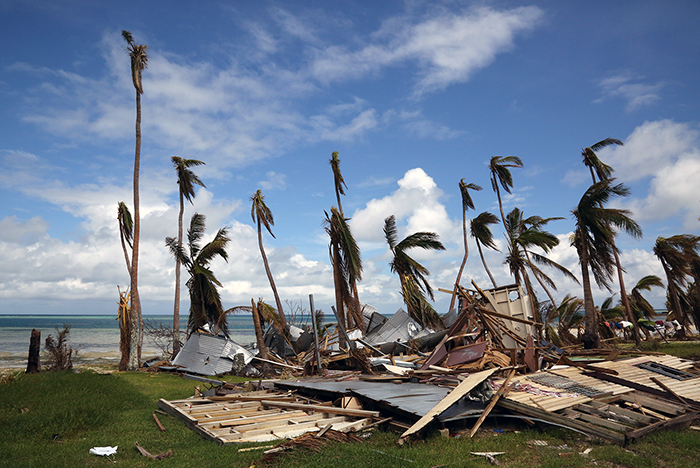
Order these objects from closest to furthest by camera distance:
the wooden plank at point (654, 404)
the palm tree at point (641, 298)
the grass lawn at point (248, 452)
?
the grass lawn at point (248, 452) → the wooden plank at point (654, 404) → the palm tree at point (641, 298)

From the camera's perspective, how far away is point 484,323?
11.3 meters

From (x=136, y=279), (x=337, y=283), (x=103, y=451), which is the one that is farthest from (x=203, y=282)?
(x=103, y=451)

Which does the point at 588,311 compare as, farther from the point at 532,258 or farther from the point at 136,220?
the point at 136,220

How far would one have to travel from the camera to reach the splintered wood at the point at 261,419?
24.1 feet

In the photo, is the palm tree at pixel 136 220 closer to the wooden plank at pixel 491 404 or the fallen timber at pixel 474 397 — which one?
the fallen timber at pixel 474 397

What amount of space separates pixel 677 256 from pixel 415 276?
38.4 ft

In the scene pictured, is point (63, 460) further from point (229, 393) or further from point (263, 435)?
point (229, 393)

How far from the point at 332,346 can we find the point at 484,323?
9439mm

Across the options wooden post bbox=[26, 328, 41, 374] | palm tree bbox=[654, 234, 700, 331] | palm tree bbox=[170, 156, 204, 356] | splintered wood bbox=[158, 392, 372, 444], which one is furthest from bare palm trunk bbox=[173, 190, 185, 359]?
palm tree bbox=[654, 234, 700, 331]

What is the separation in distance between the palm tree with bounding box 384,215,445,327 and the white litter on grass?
1448 centimetres

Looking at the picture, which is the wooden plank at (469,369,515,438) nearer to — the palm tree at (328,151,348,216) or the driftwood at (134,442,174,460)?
the driftwood at (134,442,174,460)

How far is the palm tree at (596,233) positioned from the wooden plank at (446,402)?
9959 mm

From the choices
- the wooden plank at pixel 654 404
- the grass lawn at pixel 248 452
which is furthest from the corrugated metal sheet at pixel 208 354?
the wooden plank at pixel 654 404

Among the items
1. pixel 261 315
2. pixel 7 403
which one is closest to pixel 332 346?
pixel 261 315
